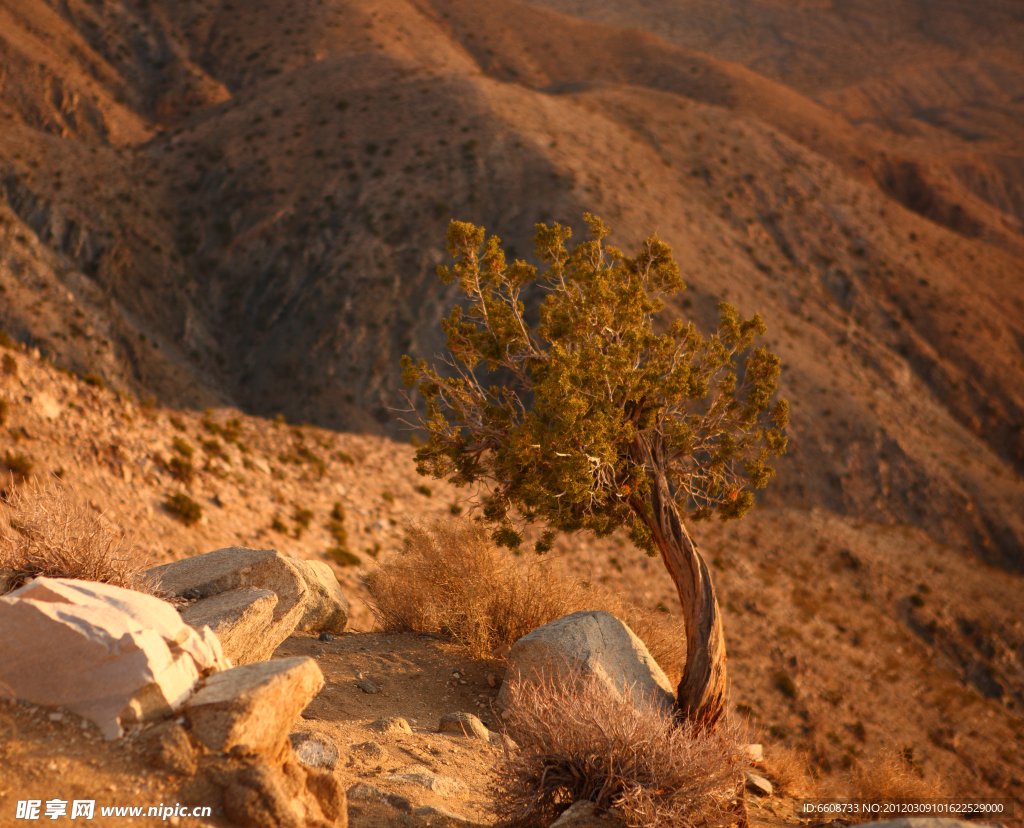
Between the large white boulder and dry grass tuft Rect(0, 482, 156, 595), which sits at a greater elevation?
the large white boulder

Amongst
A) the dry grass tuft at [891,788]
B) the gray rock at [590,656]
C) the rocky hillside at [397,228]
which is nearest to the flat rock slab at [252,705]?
the gray rock at [590,656]

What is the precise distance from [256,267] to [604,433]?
106 feet

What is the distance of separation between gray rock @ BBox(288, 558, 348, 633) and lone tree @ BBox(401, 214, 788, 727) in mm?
2517

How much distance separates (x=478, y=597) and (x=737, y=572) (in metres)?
16.5

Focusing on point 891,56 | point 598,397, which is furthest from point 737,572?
point 891,56

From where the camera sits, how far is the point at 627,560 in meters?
22.8

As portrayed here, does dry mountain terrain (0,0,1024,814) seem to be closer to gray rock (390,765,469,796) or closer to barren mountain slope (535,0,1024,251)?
gray rock (390,765,469,796)

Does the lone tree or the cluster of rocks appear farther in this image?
the lone tree

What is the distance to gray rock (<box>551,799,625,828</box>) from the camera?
15.2 ft

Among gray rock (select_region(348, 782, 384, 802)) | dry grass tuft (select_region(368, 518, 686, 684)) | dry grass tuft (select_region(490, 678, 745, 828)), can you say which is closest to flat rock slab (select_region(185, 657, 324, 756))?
gray rock (select_region(348, 782, 384, 802))

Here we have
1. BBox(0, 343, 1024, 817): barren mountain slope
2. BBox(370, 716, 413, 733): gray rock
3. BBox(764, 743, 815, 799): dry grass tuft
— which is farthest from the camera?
BBox(0, 343, 1024, 817): barren mountain slope

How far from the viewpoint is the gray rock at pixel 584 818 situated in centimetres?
462

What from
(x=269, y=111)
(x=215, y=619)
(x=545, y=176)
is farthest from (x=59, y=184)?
(x=215, y=619)

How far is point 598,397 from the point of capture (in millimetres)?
8008
